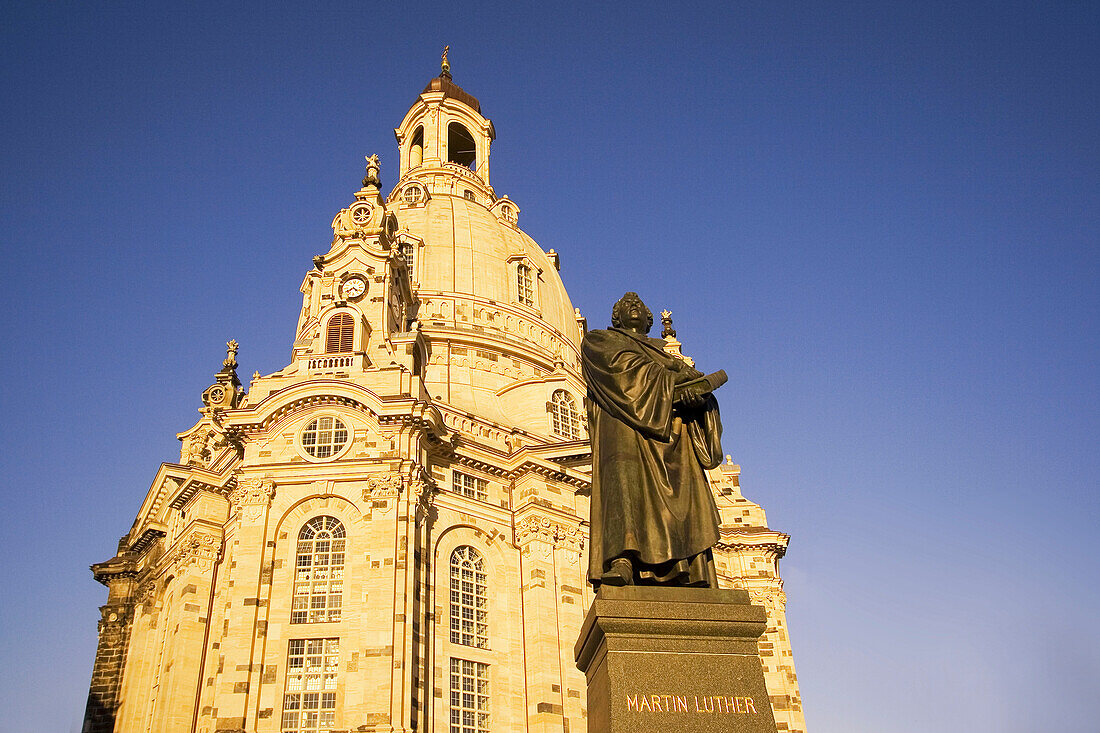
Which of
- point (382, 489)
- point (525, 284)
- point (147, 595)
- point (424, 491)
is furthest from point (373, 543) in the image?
point (525, 284)

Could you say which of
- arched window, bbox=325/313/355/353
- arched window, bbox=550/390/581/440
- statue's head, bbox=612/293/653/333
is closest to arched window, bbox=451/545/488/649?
arched window, bbox=325/313/355/353

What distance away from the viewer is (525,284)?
54531 millimetres

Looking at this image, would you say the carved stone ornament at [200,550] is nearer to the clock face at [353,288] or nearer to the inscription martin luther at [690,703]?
the clock face at [353,288]

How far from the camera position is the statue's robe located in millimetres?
8914

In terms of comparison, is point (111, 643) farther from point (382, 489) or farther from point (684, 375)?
point (684, 375)

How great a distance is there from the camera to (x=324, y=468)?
33.1 m

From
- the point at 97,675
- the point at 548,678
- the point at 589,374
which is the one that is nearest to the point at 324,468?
the point at 548,678

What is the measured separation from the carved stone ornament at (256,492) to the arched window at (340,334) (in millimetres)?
6808

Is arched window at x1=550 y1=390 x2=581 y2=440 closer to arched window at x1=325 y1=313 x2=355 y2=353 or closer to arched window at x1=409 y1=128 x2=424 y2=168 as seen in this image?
arched window at x1=325 y1=313 x2=355 y2=353

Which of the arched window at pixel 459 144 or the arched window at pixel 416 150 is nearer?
the arched window at pixel 416 150

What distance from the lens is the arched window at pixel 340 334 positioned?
123 ft

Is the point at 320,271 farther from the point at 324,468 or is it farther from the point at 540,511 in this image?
the point at 540,511

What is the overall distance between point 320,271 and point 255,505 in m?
13.0

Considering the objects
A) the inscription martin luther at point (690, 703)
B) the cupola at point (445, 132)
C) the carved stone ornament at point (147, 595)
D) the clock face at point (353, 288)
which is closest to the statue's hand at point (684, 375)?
the inscription martin luther at point (690, 703)
